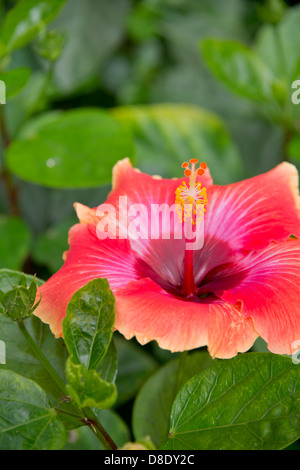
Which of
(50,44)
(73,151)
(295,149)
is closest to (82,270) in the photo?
(73,151)

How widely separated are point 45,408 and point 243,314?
30 centimetres

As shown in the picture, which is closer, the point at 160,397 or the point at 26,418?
the point at 26,418

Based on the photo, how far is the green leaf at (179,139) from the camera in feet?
5.51

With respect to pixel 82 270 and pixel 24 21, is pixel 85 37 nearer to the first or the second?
pixel 24 21

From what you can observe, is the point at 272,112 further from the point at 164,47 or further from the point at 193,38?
the point at 164,47

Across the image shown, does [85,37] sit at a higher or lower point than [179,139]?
higher

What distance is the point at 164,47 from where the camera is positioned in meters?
2.28

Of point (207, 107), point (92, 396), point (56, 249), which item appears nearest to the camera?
point (92, 396)

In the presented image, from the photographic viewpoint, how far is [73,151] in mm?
1256

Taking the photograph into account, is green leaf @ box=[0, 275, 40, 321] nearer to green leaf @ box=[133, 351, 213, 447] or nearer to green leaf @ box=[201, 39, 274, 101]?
green leaf @ box=[133, 351, 213, 447]

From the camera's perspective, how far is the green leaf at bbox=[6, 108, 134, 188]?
1.18 m

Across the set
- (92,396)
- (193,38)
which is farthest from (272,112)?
(92,396)

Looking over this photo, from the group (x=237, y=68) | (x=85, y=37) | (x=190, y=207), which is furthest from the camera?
(x=85, y=37)

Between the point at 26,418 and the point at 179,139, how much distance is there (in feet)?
3.88
